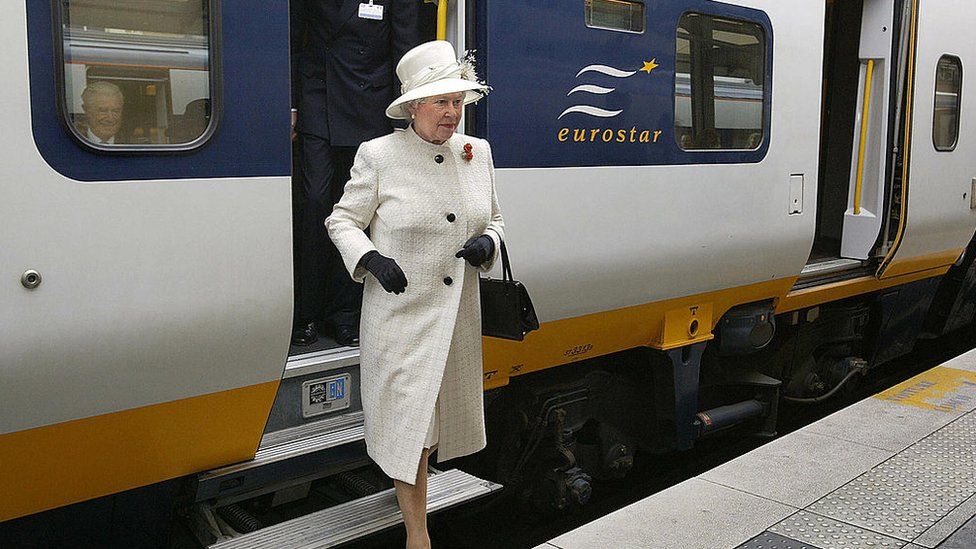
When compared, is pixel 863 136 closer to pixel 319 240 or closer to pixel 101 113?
pixel 319 240

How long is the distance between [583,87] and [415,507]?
1.97 meters

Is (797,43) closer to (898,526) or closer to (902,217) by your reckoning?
(902,217)

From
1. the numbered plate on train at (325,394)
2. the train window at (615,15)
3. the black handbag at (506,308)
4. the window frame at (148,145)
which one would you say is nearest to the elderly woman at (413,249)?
the black handbag at (506,308)

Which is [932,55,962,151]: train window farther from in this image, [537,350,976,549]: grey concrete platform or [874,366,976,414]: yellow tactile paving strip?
[537,350,976,549]: grey concrete platform

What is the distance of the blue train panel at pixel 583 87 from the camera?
388 cm

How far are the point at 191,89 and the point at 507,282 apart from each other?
1272 mm

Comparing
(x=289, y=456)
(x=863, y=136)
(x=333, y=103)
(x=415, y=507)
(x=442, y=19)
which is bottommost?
(x=415, y=507)

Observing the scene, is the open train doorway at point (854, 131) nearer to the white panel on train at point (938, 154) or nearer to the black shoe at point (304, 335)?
the white panel on train at point (938, 154)

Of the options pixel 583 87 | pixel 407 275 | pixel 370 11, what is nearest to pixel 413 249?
pixel 407 275

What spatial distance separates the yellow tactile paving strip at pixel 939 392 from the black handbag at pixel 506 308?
106 inches

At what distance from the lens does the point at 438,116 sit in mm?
3264

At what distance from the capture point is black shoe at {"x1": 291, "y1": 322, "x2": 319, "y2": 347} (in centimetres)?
411

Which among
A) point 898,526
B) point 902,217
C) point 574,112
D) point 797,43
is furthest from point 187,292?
point 902,217

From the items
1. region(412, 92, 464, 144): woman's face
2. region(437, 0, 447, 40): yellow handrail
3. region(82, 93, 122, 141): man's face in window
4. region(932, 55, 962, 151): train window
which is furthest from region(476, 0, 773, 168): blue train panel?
region(932, 55, 962, 151): train window
